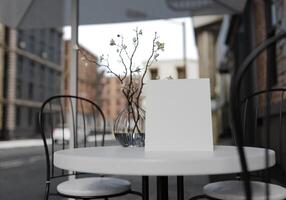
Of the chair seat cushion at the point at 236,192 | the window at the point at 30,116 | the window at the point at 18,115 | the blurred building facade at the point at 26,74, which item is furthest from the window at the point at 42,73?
the chair seat cushion at the point at 236,192

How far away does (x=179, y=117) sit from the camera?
142 centimetres

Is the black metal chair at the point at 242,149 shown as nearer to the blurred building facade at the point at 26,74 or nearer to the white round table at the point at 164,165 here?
the white round table at the point at 164,165

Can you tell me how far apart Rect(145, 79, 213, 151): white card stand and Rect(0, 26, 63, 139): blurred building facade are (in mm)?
18046

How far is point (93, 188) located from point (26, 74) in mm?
22440

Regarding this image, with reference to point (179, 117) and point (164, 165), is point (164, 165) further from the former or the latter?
point (179, 117)

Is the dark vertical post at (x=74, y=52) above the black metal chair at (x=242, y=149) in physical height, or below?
above

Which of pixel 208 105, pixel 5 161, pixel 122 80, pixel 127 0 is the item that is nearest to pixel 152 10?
pixel 127 0

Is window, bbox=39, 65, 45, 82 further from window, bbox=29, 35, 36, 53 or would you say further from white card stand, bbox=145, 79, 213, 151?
white card stand, bbox=145, 79, 213, 151

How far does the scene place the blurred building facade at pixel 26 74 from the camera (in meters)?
20.7

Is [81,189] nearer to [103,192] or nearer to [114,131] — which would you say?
[103,192]

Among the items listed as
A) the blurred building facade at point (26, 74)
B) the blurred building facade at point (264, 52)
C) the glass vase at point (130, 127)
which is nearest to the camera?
the glass vase at point (130, 127)

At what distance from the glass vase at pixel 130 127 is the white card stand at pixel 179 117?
1.08ft

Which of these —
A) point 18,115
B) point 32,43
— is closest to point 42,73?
point 32,43

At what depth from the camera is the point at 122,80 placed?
184cm
